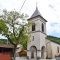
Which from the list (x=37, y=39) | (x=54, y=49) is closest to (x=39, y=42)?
(x=37, y=39)

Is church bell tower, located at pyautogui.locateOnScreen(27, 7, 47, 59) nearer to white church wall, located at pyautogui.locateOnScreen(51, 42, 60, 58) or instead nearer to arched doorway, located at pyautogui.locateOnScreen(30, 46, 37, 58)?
arched doorway, located at pyautogui.locateOnScreen(30, 46, 37, 58)

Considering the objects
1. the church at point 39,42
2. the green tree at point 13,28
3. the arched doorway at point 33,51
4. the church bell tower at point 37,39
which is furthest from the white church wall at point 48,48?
the green tree at point 13,28

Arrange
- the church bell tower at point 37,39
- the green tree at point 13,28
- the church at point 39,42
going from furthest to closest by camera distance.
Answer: the church at point 39,42 < the church bell tower at point 37,39 < the green tree at point 13,28

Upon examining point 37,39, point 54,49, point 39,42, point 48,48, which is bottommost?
point 54,49

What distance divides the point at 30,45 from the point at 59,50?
9.85 m

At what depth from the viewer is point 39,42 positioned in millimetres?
43625

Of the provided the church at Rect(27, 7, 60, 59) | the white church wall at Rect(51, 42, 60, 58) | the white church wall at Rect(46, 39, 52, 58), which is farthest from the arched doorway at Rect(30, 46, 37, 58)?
the white church wall at Rect(51, 42, 60, 58)

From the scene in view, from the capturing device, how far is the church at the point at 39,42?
44.2 metres

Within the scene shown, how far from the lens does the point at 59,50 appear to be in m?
50.5

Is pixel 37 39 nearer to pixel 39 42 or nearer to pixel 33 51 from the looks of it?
pixel 39 42

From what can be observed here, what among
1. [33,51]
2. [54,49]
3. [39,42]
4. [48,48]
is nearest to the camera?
[39,42]

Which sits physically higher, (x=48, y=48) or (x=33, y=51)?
(x=48, y=48)

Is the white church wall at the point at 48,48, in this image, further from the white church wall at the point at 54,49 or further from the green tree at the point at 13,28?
the green tree at the point at 13,28

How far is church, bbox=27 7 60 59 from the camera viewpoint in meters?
44.2
